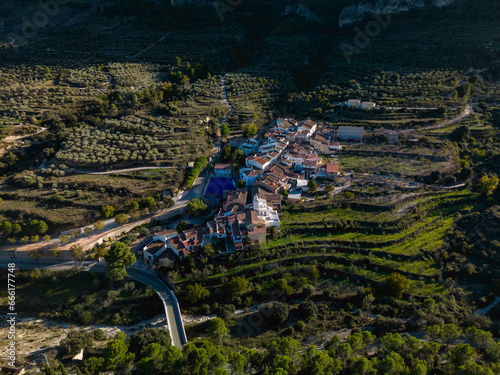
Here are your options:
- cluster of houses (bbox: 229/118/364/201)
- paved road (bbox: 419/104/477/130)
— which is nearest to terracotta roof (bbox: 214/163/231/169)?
cluster of houses (bbox: 229/118/364/201)

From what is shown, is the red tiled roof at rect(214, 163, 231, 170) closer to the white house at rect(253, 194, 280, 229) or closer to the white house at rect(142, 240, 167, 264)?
the white house at rect(253, 194, 280, 229)

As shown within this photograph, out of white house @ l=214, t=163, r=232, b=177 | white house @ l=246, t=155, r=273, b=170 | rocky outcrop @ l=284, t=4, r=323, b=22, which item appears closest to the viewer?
white house @ l=246, t=155, r=273, b=170

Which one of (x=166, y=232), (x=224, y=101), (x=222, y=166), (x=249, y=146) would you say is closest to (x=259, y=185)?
(x=222, y=166)

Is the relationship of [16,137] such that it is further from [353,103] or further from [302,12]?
[302,12]

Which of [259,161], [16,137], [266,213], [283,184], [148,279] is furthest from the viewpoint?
[16,137]

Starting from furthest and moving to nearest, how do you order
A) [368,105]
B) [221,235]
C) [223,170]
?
[368,105], [223,170], [221,235]

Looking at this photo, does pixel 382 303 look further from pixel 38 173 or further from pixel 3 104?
pixel 3 104
